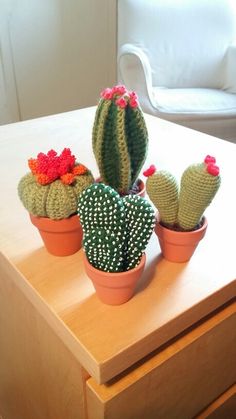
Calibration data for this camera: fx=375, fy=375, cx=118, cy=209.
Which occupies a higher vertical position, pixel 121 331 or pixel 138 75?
pixel 121 331

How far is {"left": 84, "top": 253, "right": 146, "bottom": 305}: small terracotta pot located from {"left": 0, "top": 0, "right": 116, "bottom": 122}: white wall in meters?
1.98

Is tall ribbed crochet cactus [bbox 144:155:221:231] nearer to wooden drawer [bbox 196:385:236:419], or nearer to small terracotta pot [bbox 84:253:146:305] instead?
small terracotta pot [bbox 84:253:146:305]

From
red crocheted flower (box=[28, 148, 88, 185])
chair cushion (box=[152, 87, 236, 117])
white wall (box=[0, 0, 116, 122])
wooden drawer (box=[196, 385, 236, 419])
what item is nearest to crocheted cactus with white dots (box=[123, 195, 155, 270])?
red crocheted flower (box=[28, 148, 88, 185])

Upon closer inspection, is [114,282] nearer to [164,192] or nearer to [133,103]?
[164,192]

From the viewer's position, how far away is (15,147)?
939 mm

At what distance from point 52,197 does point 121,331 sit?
0.18 metres

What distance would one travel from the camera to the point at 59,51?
7.26 feet

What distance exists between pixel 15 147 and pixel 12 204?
280 millimetres

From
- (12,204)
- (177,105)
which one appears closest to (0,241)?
(12,204)

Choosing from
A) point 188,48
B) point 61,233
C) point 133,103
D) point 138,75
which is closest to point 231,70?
point 188,48

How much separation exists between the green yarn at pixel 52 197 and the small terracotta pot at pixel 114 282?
0.25 feet

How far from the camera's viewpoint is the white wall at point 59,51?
2.08 m

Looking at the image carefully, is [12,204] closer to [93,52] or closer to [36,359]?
[36,359]

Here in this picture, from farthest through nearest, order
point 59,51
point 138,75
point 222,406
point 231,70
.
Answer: point 59,51, point 231,70, point 138,75, point 222,406
